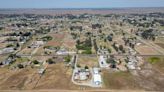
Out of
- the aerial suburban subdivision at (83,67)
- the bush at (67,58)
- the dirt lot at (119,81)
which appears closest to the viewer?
the dirt lot at (119,81)

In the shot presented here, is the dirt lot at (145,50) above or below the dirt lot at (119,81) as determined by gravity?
above

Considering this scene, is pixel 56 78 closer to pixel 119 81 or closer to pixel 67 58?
pixel 67 58

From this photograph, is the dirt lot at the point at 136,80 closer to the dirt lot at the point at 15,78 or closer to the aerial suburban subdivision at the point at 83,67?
the aerial suburban subdivision at the point at 83,67

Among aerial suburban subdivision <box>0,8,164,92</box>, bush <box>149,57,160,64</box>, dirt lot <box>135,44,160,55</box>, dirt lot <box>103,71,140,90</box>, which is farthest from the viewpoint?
dirt lot <box>135,44,160,55</box>

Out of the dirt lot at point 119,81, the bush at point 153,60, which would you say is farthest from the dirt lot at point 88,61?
the bush at point 153,60

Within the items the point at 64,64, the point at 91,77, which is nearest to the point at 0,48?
the point at 64,64

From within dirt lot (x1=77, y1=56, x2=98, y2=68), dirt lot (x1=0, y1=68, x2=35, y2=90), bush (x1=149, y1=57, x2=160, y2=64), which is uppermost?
bush (x1=149, y1=57, x2=160, y2=64)

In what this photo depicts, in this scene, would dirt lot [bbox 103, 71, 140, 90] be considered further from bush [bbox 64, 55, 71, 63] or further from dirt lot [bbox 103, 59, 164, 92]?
bush [bbox 64, 55, 71, 63]

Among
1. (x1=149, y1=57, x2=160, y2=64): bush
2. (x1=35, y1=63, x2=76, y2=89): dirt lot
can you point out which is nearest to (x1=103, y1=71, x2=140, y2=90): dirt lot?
(x1=35, y1=63, x2=76, y2=89): dirt lot
